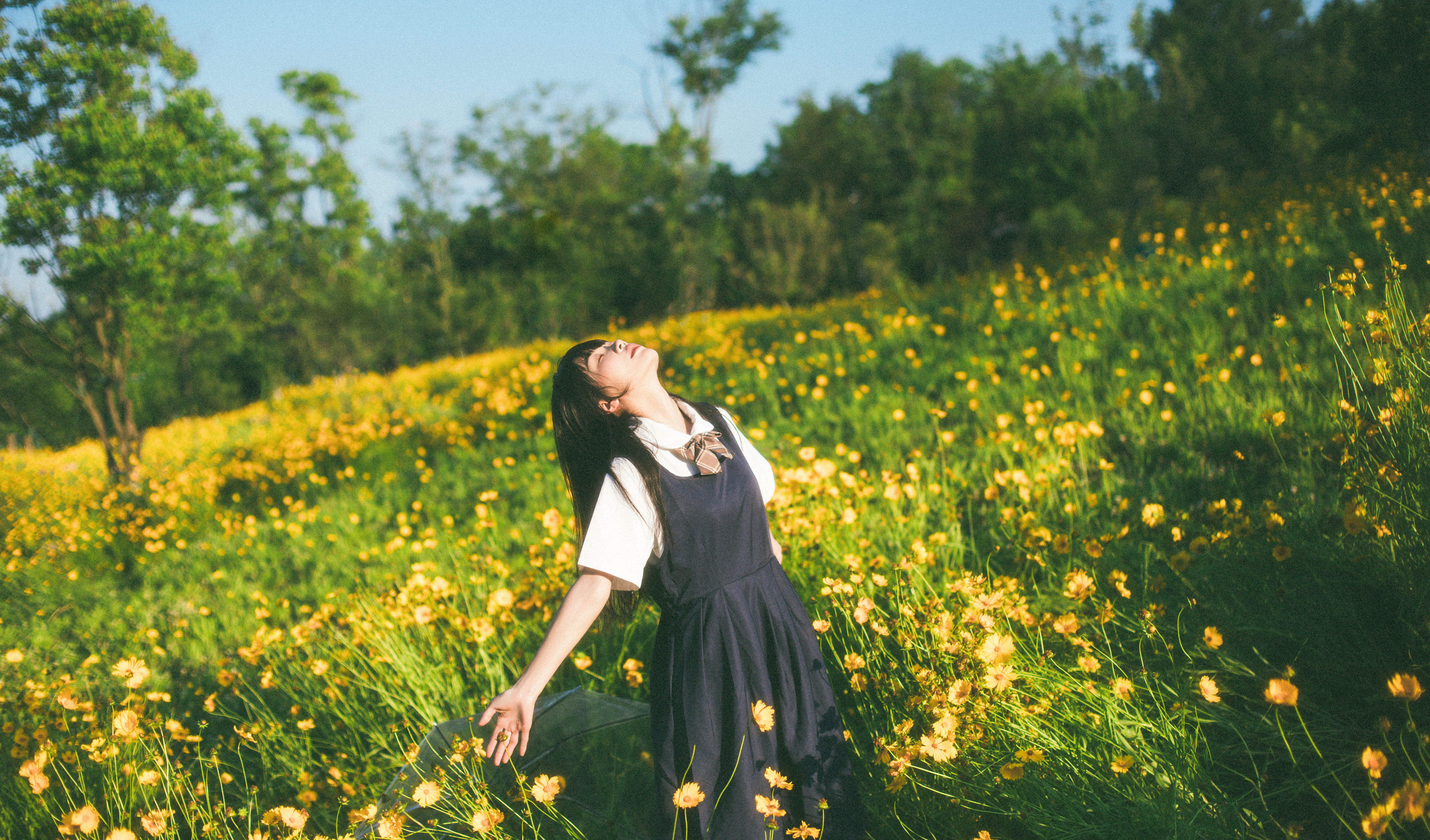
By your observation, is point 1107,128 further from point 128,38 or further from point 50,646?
point 50,646

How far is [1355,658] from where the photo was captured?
163 cm

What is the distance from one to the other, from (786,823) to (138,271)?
831 cm

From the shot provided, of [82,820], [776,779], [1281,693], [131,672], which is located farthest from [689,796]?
[131,672]

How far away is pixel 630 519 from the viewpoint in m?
1.59

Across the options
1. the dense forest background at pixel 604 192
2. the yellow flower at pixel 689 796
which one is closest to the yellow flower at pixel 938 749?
the yellow flower at pixel 689 796

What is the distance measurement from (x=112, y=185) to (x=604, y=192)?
64.9 feet

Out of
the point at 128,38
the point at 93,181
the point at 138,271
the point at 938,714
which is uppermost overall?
the point at 128,38

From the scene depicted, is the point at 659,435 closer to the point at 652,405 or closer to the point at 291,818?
the point at 652,405

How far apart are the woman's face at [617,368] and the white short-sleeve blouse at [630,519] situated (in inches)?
3.8

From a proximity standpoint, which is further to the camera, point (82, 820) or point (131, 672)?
point (131, 672)

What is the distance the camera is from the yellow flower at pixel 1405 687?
0.92m

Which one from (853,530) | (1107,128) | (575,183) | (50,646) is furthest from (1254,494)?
(575,183)

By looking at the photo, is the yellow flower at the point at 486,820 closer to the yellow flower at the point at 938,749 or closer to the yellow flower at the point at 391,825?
the yellow flower at the point at 391,825

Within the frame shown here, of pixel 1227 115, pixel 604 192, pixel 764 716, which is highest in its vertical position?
pixel 604 192
